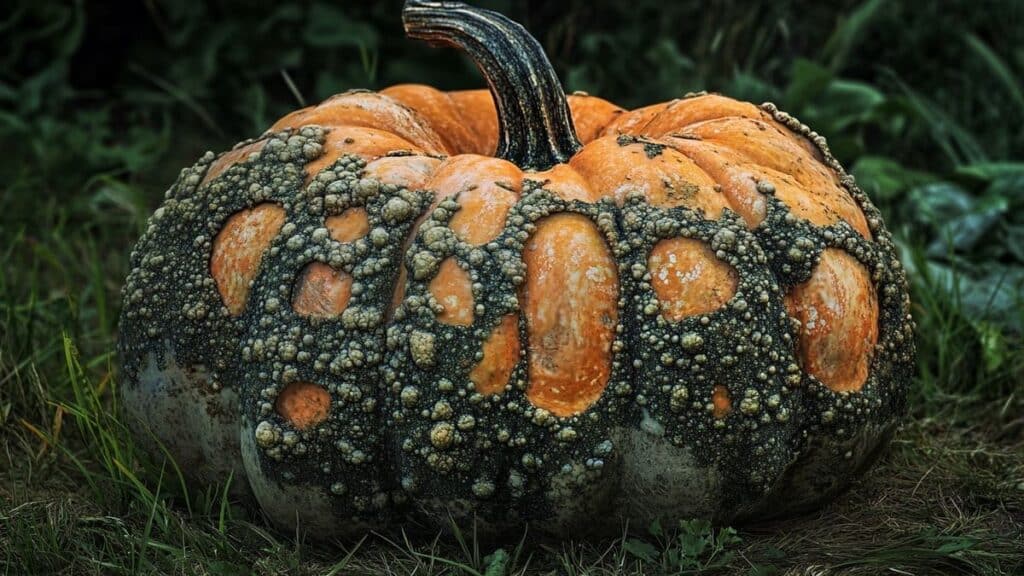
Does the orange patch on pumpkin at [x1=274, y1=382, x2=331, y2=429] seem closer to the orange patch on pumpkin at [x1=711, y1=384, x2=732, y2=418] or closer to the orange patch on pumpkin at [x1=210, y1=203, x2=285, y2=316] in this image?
the orange patch on pumpkin at [x1=210, y1=203, x2=285, y2=316]

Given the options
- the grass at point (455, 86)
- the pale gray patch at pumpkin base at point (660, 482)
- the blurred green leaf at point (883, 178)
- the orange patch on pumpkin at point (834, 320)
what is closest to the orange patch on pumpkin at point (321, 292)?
the grass at point (455, 86)

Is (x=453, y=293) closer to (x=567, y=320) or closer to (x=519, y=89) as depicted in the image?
(x=567, y=320)

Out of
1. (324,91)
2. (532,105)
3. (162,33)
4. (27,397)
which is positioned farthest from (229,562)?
(162,33)

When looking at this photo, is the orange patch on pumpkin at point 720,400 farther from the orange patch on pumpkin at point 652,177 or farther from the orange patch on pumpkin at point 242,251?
the orange patch on pumpkin at point 242,251

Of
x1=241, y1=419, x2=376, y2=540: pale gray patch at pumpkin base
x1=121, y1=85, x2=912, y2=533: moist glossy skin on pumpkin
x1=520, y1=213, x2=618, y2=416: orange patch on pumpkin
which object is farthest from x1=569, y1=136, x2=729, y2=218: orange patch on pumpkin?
x1=241, y1=419, x2=376, y2=540: pale gray patch at pumpkin base

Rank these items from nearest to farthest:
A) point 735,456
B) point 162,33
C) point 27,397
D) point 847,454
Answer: point 735,456 → point 847,454 → point 27,397 → point 162,33

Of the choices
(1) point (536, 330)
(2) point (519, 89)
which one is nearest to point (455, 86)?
(2) point (519, 89)

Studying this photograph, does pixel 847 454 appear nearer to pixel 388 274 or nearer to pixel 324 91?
pixel 388 274
